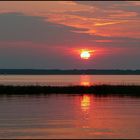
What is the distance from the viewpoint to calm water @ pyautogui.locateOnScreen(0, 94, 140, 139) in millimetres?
23734

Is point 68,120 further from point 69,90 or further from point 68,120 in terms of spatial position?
point 69,90

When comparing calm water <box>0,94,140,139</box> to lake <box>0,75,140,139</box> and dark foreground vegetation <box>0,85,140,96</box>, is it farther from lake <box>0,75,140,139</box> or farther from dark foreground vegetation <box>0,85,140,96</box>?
dark foreground vegetation <box>0,85,140,96</box>

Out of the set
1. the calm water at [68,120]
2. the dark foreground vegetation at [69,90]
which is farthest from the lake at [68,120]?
the dark foreground vegetation at [69,90]

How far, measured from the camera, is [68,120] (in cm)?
2934

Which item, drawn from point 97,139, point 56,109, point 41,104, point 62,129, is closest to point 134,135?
point 97,139

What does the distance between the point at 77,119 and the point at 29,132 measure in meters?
6.13

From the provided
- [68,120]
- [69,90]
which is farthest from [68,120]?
[69,90]

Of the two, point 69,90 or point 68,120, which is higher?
point 68,120

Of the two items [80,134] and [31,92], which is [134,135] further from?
[31,92]

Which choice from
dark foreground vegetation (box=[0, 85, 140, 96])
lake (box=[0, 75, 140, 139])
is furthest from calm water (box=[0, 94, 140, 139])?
dark foreground vegetation (box=[0, 85, 140, 96])

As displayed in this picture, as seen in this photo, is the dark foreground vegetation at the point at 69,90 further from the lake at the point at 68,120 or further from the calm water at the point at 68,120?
the calm water at the point at 68,120

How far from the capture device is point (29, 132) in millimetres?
24141

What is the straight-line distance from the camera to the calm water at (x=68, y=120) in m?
23.7

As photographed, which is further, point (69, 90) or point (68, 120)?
point (69, 90)
